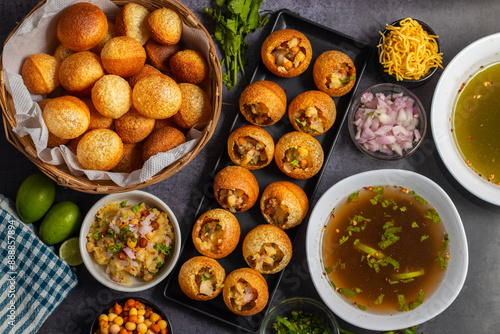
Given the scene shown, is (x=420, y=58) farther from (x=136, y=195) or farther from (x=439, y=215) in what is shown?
(x=136, y=195)

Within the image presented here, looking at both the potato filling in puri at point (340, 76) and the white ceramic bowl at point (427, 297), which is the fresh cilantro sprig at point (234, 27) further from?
the white ceramic bowl at point (427, 297)

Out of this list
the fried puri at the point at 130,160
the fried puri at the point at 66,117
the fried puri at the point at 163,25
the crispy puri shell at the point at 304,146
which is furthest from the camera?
the crispy puri shell at the point at 304,146

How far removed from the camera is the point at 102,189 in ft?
6.39

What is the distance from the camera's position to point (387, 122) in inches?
92.4

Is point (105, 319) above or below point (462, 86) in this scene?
below

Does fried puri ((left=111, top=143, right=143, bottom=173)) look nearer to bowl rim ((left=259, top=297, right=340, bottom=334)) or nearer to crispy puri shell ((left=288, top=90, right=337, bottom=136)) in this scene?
crispy puri shell ((left=288, top=90, right=337, bottom=136))

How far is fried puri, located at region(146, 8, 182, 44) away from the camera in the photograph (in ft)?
6.64

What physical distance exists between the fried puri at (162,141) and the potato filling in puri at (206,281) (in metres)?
0.68

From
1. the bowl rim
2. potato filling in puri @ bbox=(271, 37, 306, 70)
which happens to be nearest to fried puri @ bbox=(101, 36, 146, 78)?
potato filling in puri @ bbox=(271, 37, 306, 70)

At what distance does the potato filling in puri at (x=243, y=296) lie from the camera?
2160 mm

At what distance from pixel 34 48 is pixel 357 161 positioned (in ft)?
6.04

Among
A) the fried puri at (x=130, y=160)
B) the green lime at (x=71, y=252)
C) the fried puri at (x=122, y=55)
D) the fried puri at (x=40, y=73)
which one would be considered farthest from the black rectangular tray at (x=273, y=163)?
the fried puri at (x=40, y=73)

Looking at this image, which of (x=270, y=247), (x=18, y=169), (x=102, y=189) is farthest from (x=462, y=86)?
(x=18, y=169)

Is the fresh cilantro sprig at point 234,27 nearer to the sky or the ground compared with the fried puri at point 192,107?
nearer to the sky
